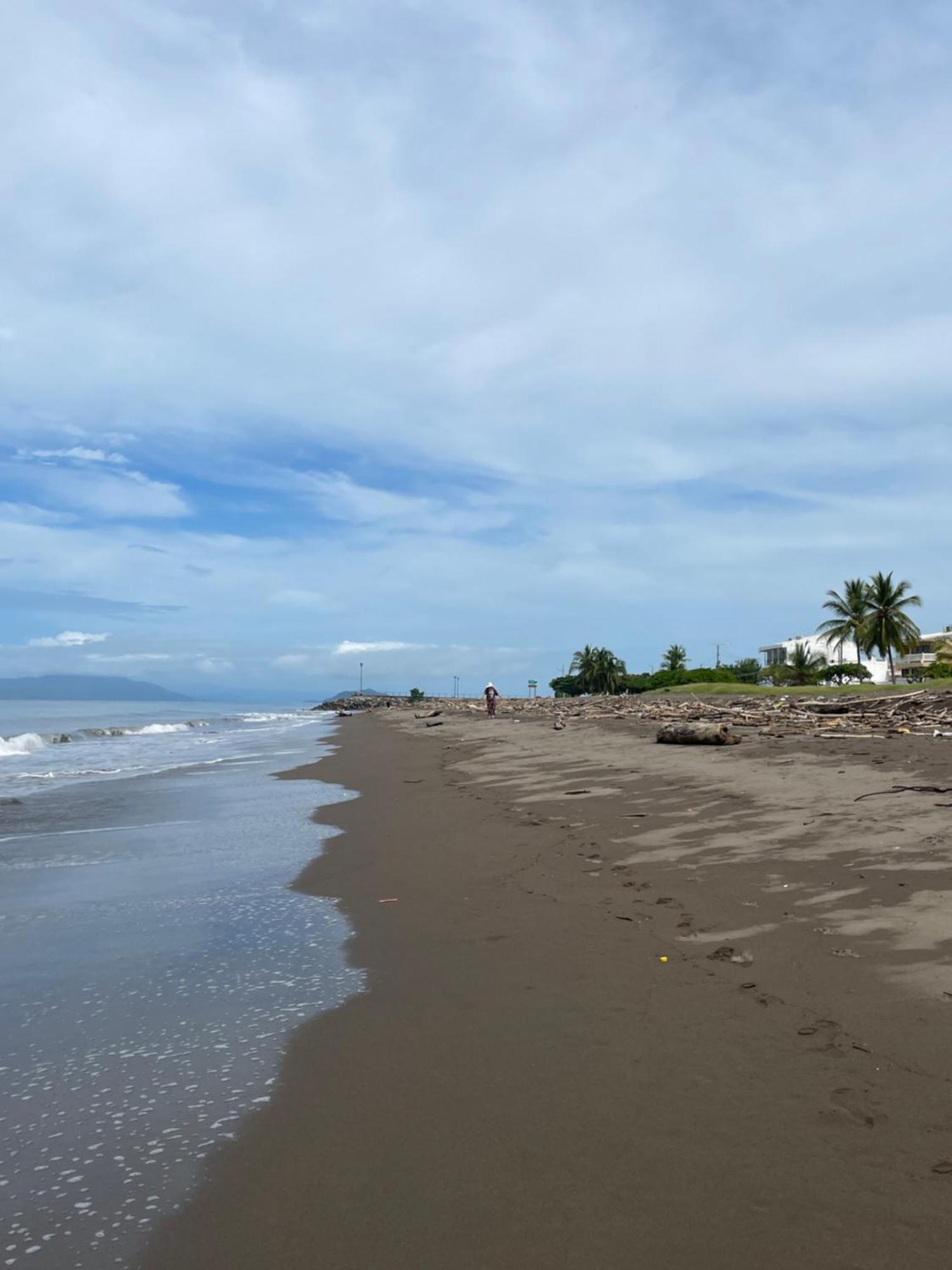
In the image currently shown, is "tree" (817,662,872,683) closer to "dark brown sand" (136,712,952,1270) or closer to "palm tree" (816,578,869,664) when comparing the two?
"palm tree" (816,578,869,664)

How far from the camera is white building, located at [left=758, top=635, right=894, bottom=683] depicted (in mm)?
93312

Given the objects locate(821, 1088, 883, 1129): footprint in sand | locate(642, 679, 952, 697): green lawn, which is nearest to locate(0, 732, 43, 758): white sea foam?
locate(821, 1088, 883, 1129): footprint in sand

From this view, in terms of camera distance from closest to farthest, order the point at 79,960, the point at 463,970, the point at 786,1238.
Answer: the point at 786,1238 → the point at 463,970 → the point at 79,960

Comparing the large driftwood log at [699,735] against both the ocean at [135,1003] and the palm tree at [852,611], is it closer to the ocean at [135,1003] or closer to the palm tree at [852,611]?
the ocean at [135,1003]

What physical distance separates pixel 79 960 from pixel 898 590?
69011 mm

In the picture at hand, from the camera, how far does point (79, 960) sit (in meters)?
4.95

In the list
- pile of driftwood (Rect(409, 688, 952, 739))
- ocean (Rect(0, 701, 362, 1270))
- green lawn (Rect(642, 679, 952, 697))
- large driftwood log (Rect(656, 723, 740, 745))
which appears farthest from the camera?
green lawn (Rect(642, 679, 952, 697))

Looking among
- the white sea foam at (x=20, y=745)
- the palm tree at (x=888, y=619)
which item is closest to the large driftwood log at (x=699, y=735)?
the white sea foam at (x=20, y=745)

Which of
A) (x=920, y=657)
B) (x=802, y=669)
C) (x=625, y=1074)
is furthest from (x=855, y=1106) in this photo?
(x=920, y=657)

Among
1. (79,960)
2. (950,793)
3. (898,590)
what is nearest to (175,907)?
(79,960)

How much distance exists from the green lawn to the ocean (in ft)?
118

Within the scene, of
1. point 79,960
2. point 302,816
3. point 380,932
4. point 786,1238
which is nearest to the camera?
point 786,1238

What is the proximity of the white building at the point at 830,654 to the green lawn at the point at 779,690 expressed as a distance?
16613 mm

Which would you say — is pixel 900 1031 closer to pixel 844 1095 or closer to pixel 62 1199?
pixel 844 1095
